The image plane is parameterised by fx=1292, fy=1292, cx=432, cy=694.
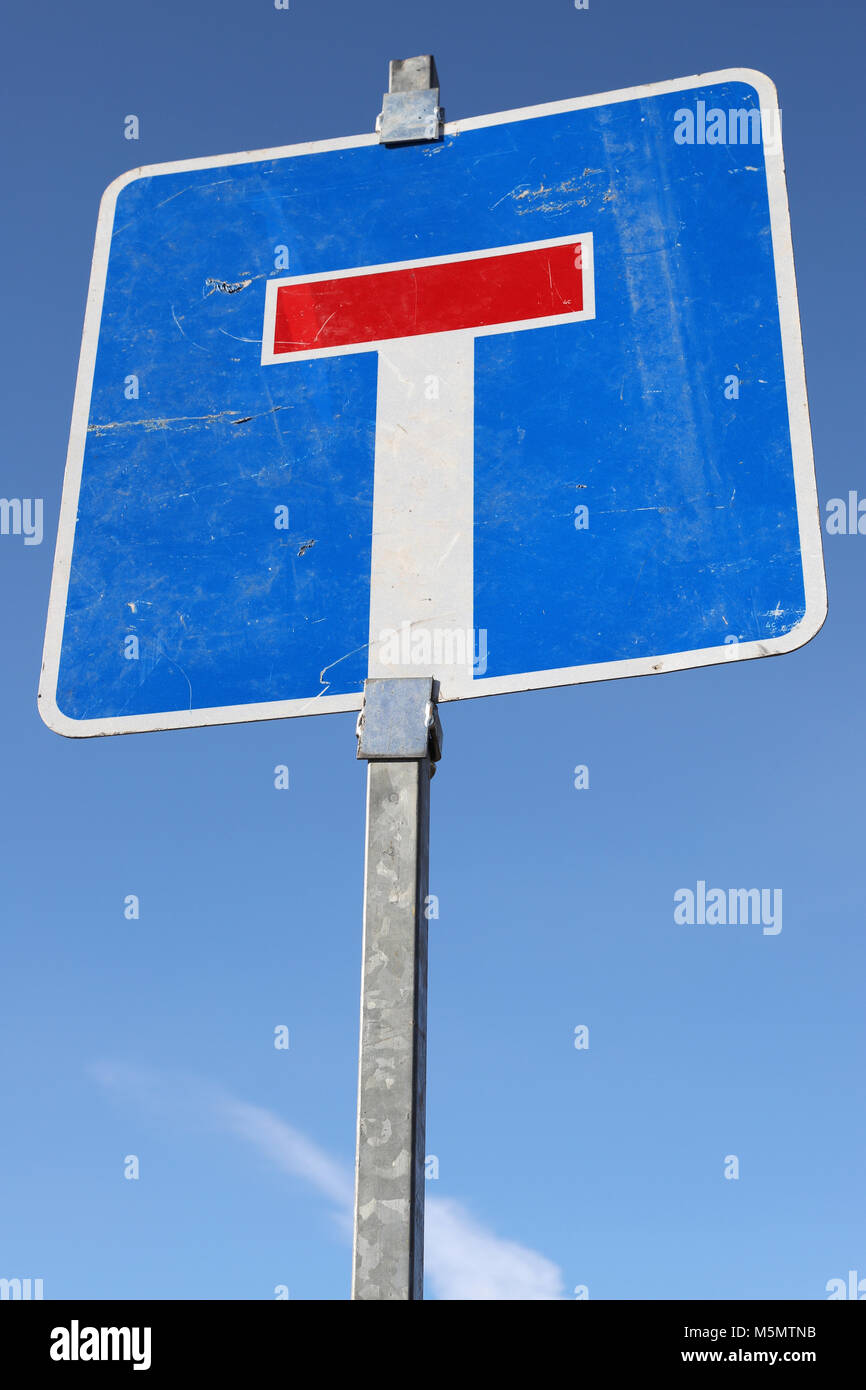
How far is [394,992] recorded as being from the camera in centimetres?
222

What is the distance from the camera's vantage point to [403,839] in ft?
7.69

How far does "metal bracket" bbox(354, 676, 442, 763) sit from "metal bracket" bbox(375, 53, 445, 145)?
1.43 m

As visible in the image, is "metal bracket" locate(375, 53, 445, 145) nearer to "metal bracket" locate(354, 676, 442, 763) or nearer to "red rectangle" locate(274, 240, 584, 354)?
"red rectangle" locate(274, 240, 584, 354)

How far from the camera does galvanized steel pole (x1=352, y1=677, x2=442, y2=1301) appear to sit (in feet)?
6.80

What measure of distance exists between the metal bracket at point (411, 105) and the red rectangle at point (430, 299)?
0.37 metres

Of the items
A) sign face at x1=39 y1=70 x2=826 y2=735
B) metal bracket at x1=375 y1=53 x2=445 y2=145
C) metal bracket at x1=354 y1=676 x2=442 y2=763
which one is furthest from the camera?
metal bracket at x1=375 y1=53 x2=445 y2=145

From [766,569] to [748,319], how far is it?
0.59m

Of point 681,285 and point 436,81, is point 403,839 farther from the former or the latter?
point 436,81

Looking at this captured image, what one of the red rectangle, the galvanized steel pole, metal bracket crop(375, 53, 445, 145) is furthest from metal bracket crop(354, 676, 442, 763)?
metal bracket crop(375, 53, 445, 145)

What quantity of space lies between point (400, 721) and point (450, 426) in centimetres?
71

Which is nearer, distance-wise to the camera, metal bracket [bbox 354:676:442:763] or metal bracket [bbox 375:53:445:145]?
metal bracket [bbox 354:676:442:763]

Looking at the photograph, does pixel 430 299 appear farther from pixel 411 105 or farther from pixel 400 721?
pixel 400 721

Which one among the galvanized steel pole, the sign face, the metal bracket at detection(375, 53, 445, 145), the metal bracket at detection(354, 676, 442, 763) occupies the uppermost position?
the metal bracket at detection(375, 53, 445, 145)
